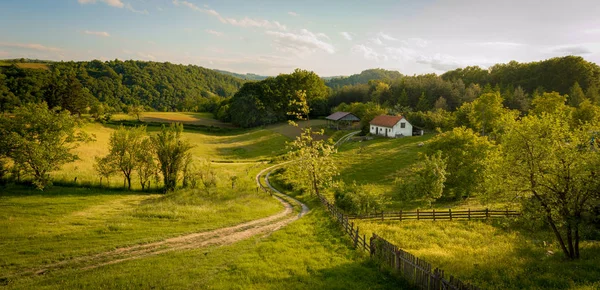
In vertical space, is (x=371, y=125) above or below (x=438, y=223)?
above

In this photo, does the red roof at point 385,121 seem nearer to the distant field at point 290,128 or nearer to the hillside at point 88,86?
the distant field at point 290,128

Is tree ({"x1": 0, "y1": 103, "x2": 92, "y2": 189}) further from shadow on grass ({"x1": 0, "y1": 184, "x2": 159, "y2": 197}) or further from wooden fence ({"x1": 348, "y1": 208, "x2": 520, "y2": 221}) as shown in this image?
wooden fence ({"x1": 348, "y1": 208, "x2": 520, "y2": 221})

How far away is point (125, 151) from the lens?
36562mm

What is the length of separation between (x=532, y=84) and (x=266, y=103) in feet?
287

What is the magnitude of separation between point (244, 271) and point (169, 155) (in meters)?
24.8

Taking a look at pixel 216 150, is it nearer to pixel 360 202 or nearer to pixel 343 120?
pixel 343 120

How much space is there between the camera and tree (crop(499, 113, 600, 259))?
48.5 ft

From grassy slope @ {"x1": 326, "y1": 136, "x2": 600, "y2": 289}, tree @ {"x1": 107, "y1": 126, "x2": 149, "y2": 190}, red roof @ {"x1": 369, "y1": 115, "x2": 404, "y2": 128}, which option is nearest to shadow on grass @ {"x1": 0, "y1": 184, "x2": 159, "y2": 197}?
tree @ {"x1": 107, "y1": 126, "x2": 149, "y2": 190}

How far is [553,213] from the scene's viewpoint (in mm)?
14828

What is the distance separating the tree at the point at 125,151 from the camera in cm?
3556

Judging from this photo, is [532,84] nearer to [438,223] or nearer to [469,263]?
[438,223]

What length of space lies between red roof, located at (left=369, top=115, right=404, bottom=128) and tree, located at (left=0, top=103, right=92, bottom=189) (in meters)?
59.8

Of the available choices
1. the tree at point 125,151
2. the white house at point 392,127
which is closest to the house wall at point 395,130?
the white house at point 392,127

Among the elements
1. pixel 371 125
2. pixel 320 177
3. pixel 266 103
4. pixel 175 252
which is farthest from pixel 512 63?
pixel 175 252
